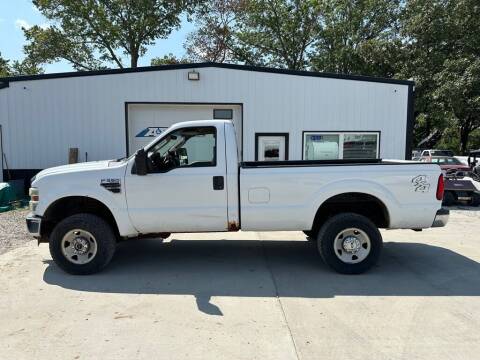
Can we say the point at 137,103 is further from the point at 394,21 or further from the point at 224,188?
the point at 394,21

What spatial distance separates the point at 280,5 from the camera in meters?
33.7

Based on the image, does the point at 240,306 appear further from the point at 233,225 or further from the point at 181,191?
the point at 181,191

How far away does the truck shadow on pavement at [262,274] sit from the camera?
4902mm

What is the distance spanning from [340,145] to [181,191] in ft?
30.0

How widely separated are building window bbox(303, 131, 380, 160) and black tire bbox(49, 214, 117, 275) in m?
8.94

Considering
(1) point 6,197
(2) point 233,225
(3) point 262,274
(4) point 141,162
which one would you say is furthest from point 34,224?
(1) point 6,197

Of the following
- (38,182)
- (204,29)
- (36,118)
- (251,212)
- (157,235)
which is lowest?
(157,235)

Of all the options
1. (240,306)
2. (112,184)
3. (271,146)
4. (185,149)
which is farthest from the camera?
(271,146)

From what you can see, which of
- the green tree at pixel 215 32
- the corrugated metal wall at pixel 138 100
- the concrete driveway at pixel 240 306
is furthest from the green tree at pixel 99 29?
the concrete driveway at pixel 240 306

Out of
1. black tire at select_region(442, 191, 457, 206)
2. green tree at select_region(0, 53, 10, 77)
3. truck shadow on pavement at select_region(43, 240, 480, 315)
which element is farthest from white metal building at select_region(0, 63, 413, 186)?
green tree at select_region(0, 53, 10, 77)

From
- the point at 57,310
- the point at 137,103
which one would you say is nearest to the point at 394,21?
the point at 137,103

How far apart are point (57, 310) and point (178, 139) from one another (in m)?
2.54

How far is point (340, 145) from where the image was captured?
13461 mm

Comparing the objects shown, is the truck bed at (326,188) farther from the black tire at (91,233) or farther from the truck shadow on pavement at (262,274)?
the black tire at (91,233)
